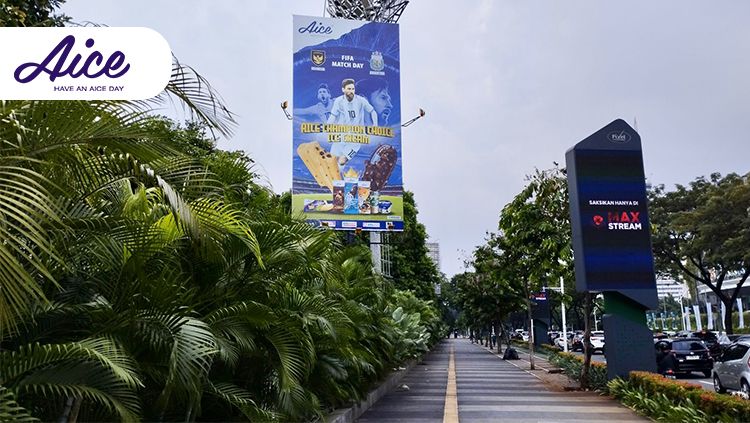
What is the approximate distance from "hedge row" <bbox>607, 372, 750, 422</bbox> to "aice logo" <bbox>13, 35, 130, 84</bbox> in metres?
7.89

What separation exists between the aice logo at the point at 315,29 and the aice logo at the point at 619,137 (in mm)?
10946

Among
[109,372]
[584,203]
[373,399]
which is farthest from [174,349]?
[584,203]

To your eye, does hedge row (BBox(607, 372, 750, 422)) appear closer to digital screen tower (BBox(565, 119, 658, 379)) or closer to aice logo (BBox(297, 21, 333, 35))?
digital screen tower (BBox(565, 119, 658, 379))

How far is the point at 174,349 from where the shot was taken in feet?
14.6

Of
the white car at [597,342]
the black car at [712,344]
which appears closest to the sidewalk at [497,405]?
the black car at [712,344]

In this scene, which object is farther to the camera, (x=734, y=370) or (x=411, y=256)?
(x=411, y=256)

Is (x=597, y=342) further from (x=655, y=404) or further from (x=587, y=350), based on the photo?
(x=655, y=404)

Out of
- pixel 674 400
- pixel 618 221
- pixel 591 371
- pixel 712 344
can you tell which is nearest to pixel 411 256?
pixel 712 344

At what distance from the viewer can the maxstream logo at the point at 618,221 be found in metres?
13.6

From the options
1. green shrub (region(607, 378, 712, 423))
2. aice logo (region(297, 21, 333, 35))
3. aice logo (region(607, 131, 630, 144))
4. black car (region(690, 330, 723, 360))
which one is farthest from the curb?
black car (region(690, 330, 723, 360))

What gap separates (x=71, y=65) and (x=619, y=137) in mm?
12500

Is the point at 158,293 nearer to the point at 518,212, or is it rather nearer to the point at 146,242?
the point at 146,242

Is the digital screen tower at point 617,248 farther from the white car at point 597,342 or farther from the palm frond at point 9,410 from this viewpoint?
the white car at point 597,342

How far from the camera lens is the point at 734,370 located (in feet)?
45.4
